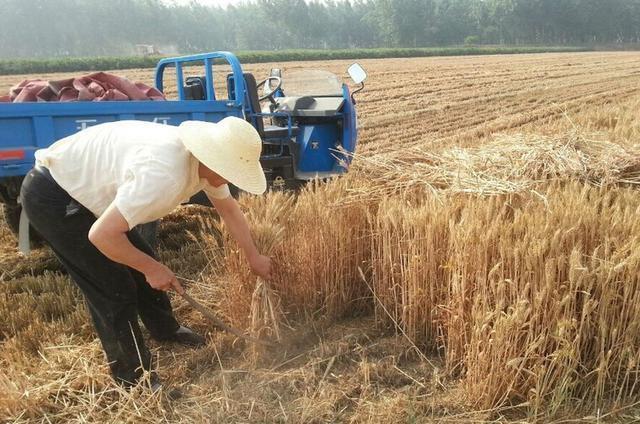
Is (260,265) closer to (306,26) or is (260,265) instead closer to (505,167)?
(505,167)

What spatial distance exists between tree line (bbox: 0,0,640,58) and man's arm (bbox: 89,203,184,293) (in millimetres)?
81642

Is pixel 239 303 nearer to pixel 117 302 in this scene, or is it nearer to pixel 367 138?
pixel 117 302

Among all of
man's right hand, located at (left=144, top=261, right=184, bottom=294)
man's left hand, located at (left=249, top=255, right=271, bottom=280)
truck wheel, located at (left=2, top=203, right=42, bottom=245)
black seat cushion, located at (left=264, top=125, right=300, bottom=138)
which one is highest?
black seat cushion, located at (left=264, top=125, right=300, bottom=138)

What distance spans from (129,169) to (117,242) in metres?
→ 0.31

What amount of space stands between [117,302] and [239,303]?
68 centimetres

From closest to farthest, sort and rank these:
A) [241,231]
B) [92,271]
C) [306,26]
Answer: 1. [92,271]
2. [241,231]
3. [306,26]

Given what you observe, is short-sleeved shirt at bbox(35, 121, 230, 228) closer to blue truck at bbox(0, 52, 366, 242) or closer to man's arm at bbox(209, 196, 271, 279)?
man's arm at bbox(209, 196, 271, 279)

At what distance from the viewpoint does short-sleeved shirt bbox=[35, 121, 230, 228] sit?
2.34m

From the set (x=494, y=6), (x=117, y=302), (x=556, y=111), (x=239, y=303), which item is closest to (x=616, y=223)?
(x=239, y=303)

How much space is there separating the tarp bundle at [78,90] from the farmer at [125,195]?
2351 mm

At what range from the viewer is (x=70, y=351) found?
10.6 feet

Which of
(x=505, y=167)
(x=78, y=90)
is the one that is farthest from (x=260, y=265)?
(x=78, y=90)

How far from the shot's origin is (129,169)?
2.39m

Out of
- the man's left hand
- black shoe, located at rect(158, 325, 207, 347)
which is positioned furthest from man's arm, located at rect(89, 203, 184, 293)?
black shoe, located at rect(158, 325, 207, 347)
